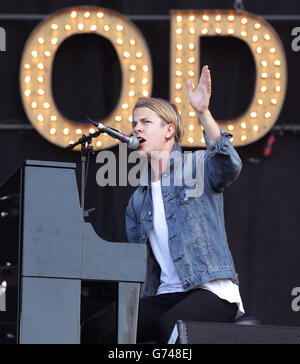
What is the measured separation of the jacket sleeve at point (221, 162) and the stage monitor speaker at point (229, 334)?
2.74ft

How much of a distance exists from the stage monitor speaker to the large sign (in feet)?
8.62

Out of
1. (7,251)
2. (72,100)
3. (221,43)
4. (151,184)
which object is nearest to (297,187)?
(221,43)

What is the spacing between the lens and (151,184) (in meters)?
4.48

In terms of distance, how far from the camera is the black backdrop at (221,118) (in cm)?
618

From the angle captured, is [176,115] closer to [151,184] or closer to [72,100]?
[151,184]

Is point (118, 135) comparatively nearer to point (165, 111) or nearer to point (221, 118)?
point (165, 111)

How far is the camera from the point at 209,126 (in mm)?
4086

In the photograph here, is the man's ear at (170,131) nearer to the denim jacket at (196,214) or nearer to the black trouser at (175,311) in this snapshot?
the denim jacket at (196,214)

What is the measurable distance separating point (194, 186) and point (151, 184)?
245 millimetres

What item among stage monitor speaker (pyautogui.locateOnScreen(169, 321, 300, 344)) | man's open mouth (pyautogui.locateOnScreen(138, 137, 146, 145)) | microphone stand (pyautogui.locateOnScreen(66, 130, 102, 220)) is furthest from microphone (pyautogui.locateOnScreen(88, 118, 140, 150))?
stage monitor speaker (pyautogui.locateOnScreen(169, 321, 300, 344))

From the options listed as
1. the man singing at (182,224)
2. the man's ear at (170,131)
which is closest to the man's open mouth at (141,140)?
the man singing at (182,224)

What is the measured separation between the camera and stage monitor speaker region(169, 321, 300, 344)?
3521mm

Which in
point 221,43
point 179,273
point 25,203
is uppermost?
point 221,43

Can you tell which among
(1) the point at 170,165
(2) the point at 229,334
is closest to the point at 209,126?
(1) the point at 170,165
